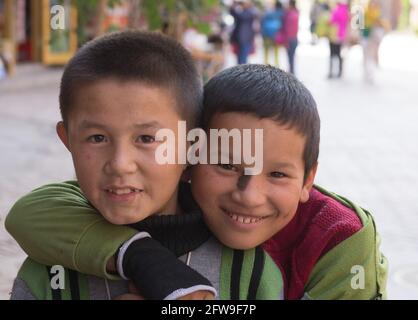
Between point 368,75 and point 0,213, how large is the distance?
10558 mm

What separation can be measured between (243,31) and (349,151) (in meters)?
6.07

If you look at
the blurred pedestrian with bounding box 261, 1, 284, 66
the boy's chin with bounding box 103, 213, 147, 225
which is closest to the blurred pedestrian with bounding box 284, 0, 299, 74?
the blurred pedestrian with bounding box 261, 1, 284, 66

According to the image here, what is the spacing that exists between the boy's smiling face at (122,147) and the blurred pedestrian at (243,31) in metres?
11.6

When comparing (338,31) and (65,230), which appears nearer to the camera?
(65,230)

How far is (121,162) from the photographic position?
1.32m

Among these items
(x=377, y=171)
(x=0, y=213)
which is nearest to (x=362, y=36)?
(x=377, y=171)

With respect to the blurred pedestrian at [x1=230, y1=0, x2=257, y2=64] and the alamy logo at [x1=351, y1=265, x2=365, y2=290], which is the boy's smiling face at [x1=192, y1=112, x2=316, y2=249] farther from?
the blurred pedestrian at [x1=230, y1=0, x2=257, y2=64]

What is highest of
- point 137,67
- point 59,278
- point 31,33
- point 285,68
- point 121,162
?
point 137,67

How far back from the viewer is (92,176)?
136 cm

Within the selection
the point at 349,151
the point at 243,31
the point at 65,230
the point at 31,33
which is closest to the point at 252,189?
the point at 65,230

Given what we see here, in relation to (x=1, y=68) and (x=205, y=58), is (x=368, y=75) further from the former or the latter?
(x=1, y=68)

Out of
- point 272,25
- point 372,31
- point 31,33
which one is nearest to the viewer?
point 372,31

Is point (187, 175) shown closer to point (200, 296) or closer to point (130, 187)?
point (130, 187)

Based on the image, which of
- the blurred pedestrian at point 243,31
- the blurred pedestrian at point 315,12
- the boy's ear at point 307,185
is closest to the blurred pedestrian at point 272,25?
the blurred pedestrian at point 243,31
